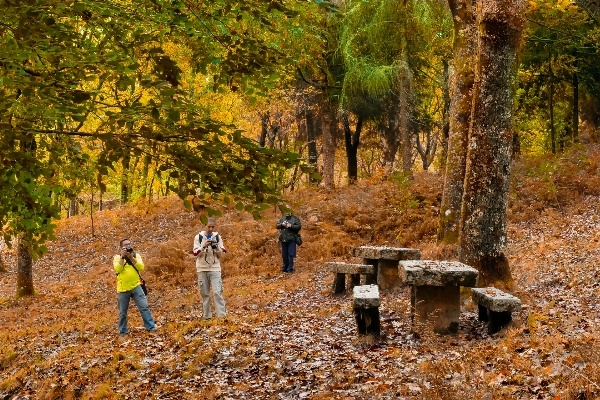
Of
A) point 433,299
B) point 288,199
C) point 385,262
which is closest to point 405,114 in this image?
point 385,262

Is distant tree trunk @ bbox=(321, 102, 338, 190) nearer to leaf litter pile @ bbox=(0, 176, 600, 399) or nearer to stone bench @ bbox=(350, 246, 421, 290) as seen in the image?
leaf litter pile @ bbox=(0, 176, 600, 399)

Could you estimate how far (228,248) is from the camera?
19.0m

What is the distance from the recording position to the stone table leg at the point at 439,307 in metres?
7.03

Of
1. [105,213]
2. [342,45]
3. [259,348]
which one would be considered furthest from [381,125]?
[259,348]

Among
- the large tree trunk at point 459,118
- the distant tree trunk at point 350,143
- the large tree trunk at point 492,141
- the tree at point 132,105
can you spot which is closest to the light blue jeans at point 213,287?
the large tree trunk at point 459,118

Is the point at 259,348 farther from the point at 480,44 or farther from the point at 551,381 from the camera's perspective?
the point at 480,44

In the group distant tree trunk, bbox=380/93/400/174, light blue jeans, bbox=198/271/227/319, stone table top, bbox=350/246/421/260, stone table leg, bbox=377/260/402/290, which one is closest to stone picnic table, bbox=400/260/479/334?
stone table top, bbox=350/246/421/260

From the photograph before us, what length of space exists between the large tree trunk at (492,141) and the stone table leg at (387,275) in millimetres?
2840

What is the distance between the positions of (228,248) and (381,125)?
1063 centimetres

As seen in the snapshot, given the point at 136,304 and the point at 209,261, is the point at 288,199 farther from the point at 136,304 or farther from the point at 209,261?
the point at 136,304

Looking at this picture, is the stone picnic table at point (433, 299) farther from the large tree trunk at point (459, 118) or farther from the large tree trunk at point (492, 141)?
the large tree trunk at point (459, 118)

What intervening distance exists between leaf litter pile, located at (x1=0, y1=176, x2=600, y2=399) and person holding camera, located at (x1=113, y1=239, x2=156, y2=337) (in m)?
0.62

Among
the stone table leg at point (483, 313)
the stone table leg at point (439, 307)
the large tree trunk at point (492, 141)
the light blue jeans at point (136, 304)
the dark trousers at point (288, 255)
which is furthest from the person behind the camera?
the dark trousers at point (288, 255)

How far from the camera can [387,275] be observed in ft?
36.7
